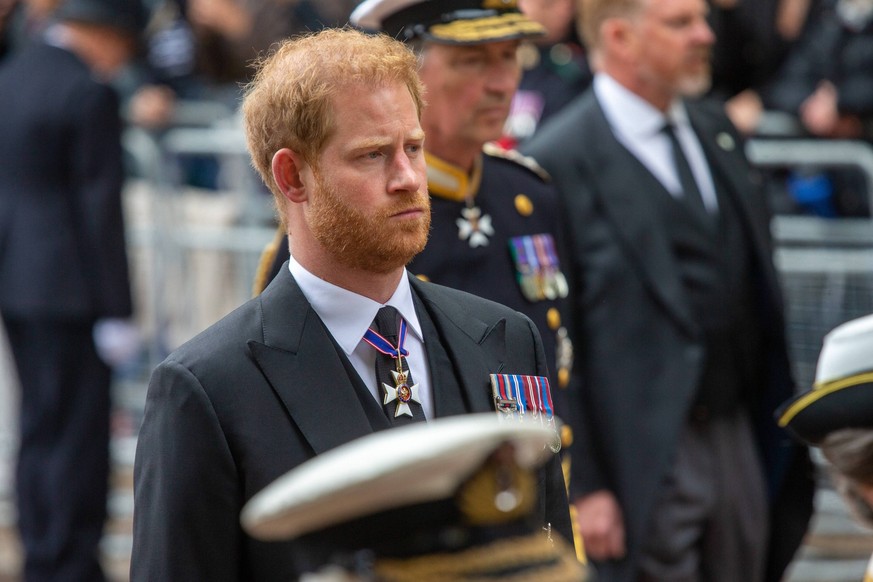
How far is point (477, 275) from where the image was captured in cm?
396

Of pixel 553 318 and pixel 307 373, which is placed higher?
pixel 307 373

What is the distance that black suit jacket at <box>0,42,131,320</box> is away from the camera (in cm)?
648

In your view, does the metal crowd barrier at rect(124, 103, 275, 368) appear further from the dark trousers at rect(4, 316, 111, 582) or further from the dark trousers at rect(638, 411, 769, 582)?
the dark trousers at rect(638, 411, 769, 582)

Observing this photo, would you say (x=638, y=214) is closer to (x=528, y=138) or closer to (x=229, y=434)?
(x=528, y=138)

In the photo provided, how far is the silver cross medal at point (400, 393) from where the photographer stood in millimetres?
2693

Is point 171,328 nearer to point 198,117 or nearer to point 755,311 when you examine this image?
point 198,117

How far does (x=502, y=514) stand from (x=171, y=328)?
19.1 feet

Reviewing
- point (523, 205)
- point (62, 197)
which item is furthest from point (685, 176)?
point (62, 197)

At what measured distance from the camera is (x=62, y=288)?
656 cm

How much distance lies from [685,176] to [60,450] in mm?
3170

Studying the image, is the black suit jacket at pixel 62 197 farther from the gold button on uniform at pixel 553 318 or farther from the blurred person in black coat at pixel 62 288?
the gold button on uniform at pixel 553 318

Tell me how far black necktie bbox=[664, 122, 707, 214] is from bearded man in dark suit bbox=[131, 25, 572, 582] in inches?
83.0

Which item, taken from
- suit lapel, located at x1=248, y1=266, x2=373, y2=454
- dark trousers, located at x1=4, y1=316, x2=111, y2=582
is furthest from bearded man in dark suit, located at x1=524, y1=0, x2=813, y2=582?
dark trousers, located at x1=4, y1=316, x2=111, y2=582

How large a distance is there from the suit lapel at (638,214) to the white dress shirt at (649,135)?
0.28ft
